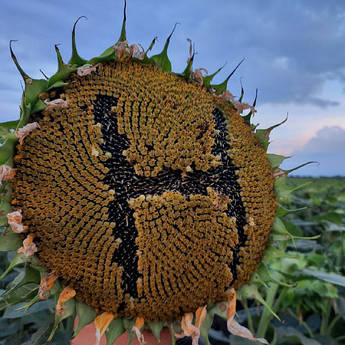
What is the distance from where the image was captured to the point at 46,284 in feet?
5.87

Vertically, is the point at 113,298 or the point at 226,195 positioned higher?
the point at 226,195

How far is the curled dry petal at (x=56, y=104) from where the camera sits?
5.70 feet

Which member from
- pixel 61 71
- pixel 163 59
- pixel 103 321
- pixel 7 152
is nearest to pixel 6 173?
pixel 7 152

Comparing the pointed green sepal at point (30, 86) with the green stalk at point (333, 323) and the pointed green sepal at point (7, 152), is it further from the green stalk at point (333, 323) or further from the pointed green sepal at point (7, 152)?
the green stalk at point (333, 323)

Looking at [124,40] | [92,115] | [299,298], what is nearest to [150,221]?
[92,115]

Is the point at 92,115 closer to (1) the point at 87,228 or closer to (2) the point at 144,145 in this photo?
(2) the point at 144,145

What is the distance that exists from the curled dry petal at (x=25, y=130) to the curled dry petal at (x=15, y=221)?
0.97 feet

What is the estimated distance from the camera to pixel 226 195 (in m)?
1.77

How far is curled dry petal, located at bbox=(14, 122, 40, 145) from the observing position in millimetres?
1707

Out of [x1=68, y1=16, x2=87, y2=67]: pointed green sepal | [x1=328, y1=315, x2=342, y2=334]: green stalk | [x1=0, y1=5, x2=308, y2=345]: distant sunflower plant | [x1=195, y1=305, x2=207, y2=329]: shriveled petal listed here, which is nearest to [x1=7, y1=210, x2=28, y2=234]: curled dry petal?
[x1=0, y1=5, x2=308, y2=345]: distant sunflower plant

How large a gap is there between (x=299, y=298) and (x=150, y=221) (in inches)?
85.6

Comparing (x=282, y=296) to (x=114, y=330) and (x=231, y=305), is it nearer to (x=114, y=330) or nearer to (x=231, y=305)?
(x=231, y=305)

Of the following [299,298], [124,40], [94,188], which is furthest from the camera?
[299,298]

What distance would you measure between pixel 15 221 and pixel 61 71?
26.5 inches
